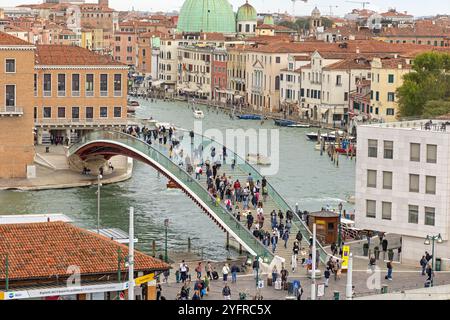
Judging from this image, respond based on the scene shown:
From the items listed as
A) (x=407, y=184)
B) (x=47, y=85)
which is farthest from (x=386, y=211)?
(x=47, y=85)

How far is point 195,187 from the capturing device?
2125 centimetres

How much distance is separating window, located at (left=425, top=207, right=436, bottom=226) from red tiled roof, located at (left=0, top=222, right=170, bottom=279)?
6.27 meters

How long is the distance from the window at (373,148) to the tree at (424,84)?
21814mm

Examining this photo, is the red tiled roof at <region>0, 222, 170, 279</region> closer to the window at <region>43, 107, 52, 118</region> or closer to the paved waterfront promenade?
the paved waterfront promenade

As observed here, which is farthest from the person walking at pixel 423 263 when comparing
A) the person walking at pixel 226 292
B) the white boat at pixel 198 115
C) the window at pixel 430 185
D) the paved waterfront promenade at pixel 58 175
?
the white boat at pixel 198 115

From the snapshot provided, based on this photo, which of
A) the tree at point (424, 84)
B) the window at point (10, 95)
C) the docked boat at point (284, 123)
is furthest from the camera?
the docked boat at point (284, 123)

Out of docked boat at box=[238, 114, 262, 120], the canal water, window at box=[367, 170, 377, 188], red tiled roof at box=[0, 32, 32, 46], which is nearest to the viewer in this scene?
window at box=[367, 170, 377, 188]

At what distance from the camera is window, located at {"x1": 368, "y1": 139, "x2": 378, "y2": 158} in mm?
18859

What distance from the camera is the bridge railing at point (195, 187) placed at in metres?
18.4

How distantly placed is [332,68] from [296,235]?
33.1 meters

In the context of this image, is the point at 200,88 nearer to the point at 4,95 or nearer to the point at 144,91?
the point at 144,91

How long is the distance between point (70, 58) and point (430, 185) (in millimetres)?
18601

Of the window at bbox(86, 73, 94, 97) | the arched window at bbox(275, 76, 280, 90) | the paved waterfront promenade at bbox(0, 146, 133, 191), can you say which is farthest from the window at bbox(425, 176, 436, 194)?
the arched window at bbox(275, 76, 280, 90)

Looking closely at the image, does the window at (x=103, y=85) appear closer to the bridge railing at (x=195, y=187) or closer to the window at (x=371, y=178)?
the bridge railing at (x=195, y=187)
